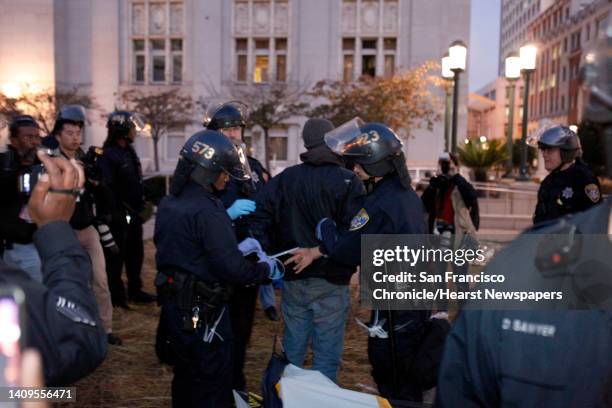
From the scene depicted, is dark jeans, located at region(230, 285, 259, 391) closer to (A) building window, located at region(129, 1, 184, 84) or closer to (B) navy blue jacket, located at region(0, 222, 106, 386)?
(B) navy blue jacket, located at region(0, 222, 106, 386)

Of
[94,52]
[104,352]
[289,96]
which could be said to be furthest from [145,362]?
[94,52]

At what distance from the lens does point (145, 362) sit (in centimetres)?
493

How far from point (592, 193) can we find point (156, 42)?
94.6 feet

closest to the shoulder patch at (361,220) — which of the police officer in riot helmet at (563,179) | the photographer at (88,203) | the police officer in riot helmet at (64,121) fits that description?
the police officer in riot helmet at (563,179)

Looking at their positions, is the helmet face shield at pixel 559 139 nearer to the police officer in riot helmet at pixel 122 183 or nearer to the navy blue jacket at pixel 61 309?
the police officer in riot helmet at pixel 122 183

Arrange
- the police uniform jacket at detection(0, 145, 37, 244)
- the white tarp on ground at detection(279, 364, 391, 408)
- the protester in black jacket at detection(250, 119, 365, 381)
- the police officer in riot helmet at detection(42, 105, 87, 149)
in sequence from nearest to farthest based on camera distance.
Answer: the white tarp on ground at detection(279, 364, 391, 408) → the police uniform jacket at detection(0, 145, 37, 244) → the protester in black jacket at detection(250, 119, 365, 381) → the police officer in riot helmet at detection(42, 105, 87, 149)

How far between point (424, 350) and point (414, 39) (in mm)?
26702

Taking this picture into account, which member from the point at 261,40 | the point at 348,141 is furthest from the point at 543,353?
the point at 261,40

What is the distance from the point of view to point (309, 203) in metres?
3.83

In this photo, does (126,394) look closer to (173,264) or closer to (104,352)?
(173,264)

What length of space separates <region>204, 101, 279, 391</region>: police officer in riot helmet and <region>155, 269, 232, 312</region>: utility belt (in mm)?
717

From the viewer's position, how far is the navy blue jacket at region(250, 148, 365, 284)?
12.5ft

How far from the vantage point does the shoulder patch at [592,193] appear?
4543mm

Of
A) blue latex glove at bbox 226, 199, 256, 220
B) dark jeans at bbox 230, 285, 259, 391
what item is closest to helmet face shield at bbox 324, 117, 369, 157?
blue latex glove at bbox 226, 199, 256, 220
